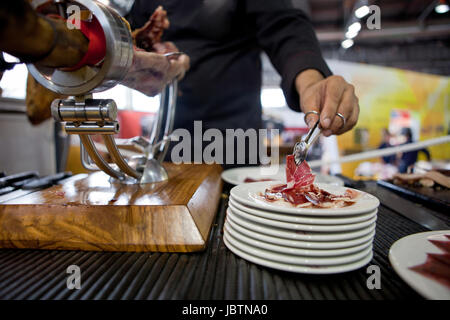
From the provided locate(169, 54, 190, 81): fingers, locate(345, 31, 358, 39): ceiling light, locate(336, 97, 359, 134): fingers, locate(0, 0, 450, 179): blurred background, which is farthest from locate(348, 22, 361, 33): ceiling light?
locate(169, 54, 190, 81): fingers

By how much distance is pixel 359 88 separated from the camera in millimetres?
6328

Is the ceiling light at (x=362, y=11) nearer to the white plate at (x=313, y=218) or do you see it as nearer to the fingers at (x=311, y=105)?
the fingers at (x=311, y=105)

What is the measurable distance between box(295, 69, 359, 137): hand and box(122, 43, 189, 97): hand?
0.46 m

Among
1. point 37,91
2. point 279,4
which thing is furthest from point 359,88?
point 37,91

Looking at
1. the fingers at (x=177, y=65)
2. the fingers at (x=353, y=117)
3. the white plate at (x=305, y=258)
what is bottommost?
the white plate at (x=305, y=258)

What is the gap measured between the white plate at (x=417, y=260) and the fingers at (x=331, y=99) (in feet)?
1.26

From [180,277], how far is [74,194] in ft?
1.31

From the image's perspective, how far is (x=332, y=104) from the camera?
2.87 ft

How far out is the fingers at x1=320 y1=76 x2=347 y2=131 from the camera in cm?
84

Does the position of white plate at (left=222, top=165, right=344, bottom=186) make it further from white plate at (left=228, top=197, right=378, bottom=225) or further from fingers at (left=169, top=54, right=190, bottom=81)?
white plate at (left=228, top=197, right=378, bottom=225)

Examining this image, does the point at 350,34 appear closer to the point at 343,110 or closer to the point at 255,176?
the point at 255,176

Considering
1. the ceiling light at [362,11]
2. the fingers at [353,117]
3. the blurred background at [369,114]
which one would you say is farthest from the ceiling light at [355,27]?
the fingers at [353,117]

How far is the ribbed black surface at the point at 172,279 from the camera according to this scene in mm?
469
